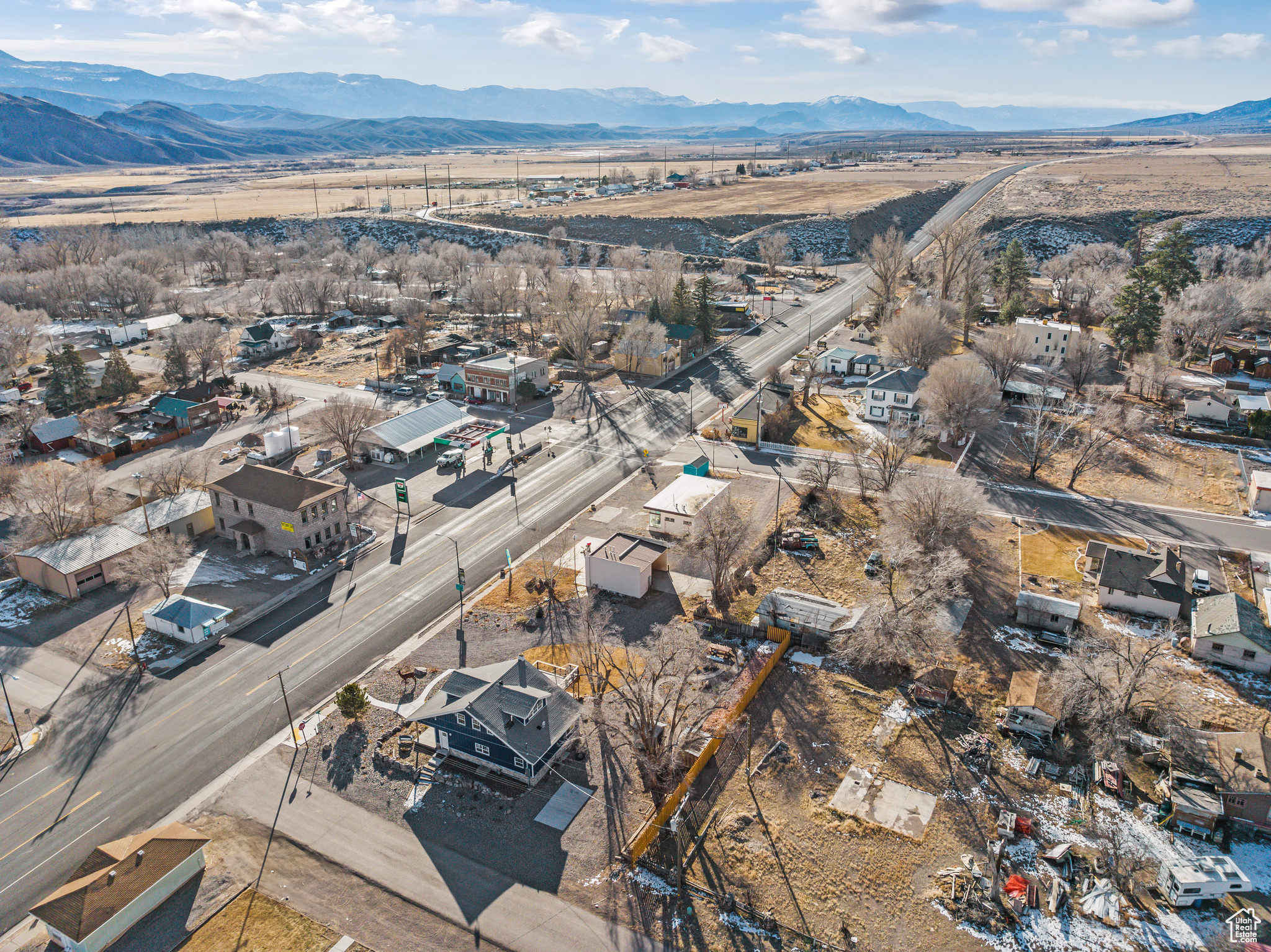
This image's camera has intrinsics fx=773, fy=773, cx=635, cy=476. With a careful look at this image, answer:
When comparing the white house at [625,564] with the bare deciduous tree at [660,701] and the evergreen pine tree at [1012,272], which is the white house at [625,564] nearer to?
the bare deciduous tree at [660,701]

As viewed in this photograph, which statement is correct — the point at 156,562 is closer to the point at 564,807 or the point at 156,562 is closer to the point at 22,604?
the point at 22,604

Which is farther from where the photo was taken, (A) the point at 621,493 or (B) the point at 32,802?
(A) the point at 621,493

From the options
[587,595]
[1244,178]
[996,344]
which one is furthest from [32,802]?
[1244,178]

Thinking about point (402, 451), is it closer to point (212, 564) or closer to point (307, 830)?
point (212, 564)

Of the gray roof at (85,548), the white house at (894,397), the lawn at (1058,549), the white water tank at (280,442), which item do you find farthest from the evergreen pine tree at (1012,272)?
the gray roof at (85,548)

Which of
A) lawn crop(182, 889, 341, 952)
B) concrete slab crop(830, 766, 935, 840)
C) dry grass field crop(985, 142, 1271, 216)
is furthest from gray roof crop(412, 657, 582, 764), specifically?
dry grass field crop(985, 142, 1271, 216)

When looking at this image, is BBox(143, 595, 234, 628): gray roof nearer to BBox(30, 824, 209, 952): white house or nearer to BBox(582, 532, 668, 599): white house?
BBox(30, 824, 209, 952): white house

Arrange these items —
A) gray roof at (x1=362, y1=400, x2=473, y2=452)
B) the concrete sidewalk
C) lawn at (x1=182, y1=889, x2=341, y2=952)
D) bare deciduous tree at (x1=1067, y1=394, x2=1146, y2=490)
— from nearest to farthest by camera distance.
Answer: lawn at (x1=182, y1=889, x2=341, y2=952) → the concrete sidewalk → bare deciduous tree at (x1=1067, y1=394, x2=1146, y2=490) → gray roof at (x1=362, y1=400, x2=473, y2=452)
